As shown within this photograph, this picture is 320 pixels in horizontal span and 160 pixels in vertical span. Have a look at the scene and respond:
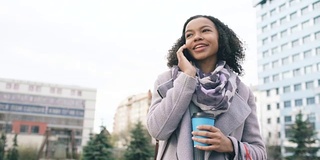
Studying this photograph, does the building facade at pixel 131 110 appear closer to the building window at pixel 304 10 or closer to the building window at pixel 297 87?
the building window at pixel 297 87

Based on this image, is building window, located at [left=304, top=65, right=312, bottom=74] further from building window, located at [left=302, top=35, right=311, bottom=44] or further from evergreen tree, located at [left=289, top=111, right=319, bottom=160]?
evergreen tree, located at [left=289, top=111, right=319, bottom=160]

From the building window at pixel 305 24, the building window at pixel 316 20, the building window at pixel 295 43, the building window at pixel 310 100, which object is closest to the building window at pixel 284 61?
the building window at pixel 295 43

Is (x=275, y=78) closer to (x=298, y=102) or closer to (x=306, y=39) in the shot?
(x=298, y=102)

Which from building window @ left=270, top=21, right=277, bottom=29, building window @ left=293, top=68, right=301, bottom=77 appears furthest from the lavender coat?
building window @ left=270, top=21, right=277, bottom=29

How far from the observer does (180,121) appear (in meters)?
1.24

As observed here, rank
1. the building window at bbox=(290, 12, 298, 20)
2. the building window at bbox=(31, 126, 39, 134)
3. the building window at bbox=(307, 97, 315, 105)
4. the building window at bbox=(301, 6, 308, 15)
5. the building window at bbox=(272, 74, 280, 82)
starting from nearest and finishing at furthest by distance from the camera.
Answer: the building window at bbox=(307, 97, 315, 105), the building window at bbox=(301, 6, 308, 15), the building window at bbox=(290, 12, 298, 20), the building window at bbox=(272, 74, 280, 82), the building window at bbox=(31, 126, 39, 134)

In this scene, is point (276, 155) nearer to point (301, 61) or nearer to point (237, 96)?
point (301, 61)

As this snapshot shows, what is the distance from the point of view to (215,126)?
1.22 metres

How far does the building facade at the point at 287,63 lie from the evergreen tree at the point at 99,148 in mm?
21339

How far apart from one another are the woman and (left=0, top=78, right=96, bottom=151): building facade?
40.9 meters

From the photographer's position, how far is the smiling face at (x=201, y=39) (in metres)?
1.37

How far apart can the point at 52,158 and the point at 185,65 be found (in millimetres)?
24806

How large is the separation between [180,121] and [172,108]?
3.1 inches

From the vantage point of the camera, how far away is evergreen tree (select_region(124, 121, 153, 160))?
16.7 metres
